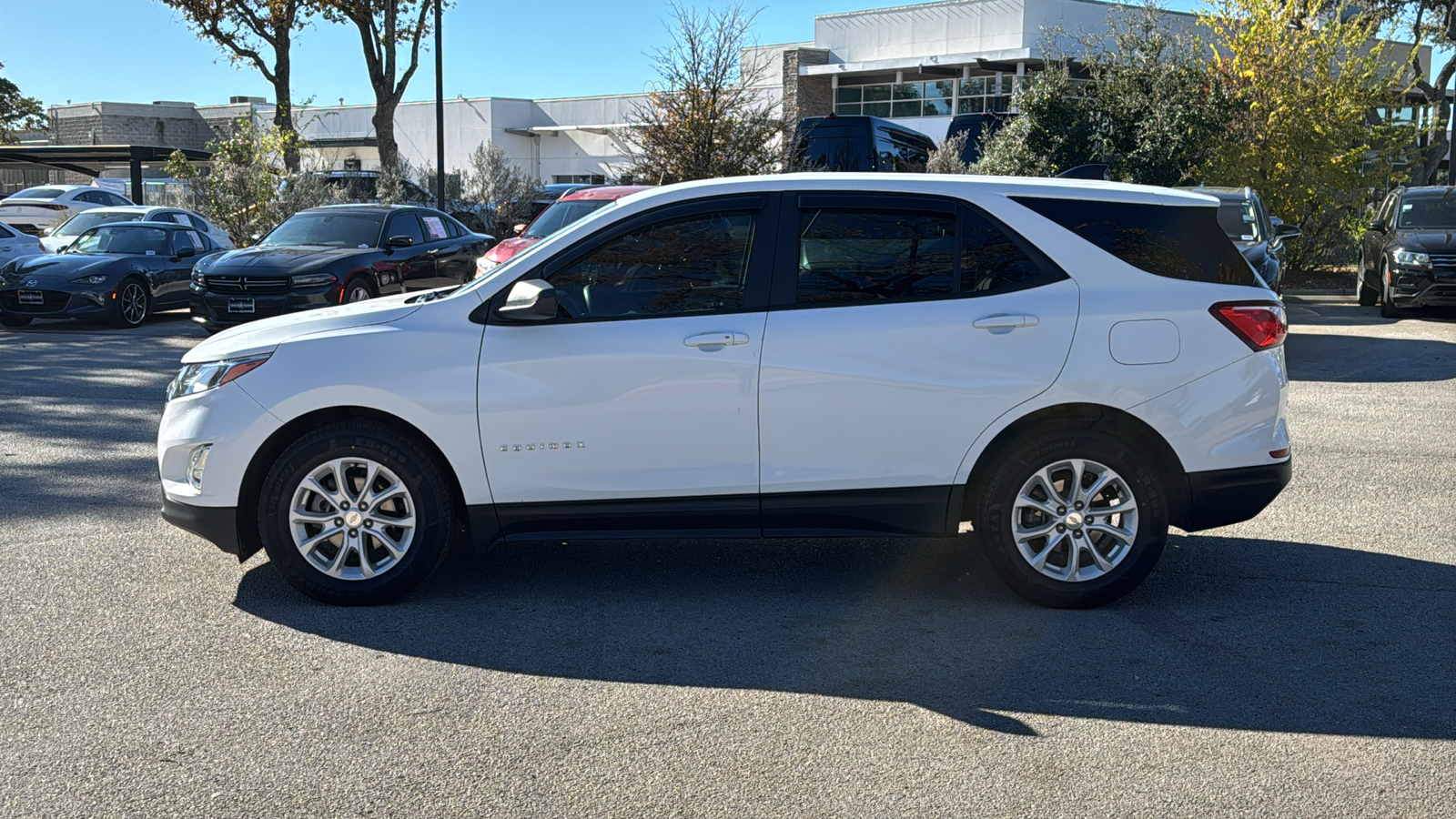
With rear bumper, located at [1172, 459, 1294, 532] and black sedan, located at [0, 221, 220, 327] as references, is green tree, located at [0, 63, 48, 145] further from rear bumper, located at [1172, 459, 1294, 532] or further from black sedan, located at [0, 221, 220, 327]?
rear bumper, located at [1172, 459, 1294, 532]

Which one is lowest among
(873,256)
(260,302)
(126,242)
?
(260,302)

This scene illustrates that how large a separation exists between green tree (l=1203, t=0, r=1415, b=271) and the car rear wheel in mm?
15160

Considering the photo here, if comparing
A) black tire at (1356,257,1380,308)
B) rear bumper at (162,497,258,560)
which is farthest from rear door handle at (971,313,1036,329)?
black tire at (1356,257,1380,308)

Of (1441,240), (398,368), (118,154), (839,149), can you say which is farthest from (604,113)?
(398,368)

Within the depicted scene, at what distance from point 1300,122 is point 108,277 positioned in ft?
63.9

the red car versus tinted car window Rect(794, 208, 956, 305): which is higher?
the red car

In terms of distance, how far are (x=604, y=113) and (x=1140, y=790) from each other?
56.4 meters

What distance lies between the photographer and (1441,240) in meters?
17.2

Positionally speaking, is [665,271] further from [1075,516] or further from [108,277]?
[108,277]

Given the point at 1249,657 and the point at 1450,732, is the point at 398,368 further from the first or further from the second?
the point at 1450,732

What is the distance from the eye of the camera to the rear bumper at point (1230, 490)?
5.45 m

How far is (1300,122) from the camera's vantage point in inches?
922

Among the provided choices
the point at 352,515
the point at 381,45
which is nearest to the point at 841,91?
the point at 381,45

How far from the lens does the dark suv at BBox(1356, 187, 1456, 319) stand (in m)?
17.2
